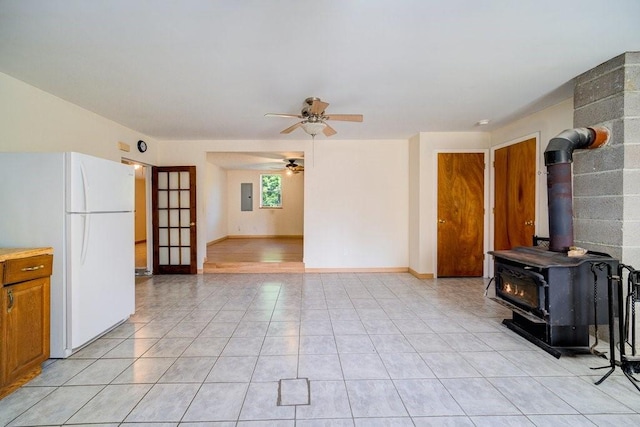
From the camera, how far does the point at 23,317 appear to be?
204cm

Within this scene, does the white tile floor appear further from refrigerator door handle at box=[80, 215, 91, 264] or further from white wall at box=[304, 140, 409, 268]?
white wall at box=[304, 140, 409, 268]

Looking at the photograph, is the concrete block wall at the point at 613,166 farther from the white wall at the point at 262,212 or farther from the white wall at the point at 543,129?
→ the white wall at the point at 262,212

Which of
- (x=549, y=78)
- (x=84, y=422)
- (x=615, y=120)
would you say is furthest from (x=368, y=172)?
(x=84, y=422)

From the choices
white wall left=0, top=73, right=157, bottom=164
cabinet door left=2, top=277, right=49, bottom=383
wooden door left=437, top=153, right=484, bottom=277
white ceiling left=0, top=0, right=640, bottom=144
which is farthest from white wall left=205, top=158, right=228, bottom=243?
wooden door left=437, top=153, right=484, bottom=277

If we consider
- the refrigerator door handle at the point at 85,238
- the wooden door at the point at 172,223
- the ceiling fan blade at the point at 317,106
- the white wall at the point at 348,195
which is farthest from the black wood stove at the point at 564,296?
the wooden door at the point at 172,223

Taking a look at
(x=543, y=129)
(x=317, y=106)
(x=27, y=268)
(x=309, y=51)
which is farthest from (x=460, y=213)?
(x=27, y=268)

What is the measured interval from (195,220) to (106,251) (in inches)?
106

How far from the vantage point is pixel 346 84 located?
2.98 metres

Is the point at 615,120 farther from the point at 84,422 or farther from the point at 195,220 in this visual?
the point at 195,220

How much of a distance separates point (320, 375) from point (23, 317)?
218 cm

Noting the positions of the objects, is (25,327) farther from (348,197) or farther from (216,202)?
(216,202)

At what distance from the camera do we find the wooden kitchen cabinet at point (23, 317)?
1.91 meters

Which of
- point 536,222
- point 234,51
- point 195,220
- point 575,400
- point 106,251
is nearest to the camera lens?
point 575,400

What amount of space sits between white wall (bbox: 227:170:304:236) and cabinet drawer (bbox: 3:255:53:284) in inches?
313
